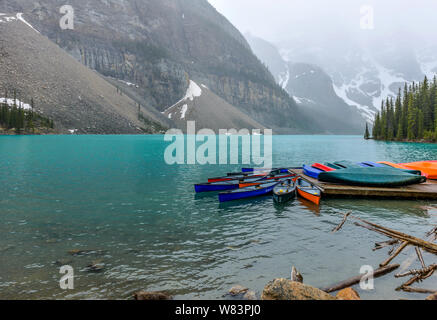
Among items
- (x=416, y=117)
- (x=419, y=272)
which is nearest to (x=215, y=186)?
(x=419, y=272)

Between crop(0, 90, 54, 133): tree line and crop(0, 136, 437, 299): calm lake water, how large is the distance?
121 metres

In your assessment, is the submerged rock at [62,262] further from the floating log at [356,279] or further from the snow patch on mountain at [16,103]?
the snow patch on mountain at [16,103]

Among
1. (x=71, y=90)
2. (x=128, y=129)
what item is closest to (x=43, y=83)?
(x=71, y=90)

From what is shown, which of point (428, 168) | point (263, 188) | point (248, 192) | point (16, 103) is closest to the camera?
point (248, 192)

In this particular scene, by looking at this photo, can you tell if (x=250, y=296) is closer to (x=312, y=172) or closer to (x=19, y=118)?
(x=312, y=172)

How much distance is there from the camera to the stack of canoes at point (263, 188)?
20.0 m

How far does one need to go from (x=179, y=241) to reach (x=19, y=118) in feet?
456

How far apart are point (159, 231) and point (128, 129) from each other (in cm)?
15809

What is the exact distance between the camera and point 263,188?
22.1m

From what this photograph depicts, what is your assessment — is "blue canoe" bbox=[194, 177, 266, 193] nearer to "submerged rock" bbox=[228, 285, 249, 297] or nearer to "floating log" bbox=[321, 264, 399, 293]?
"submerged rock" bbox=[228, 285, 249, 297]

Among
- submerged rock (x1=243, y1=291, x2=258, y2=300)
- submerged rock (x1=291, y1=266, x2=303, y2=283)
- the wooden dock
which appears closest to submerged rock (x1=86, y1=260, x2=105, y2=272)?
submerged rock (x1=243, y1=291, x2=258, y2=300)

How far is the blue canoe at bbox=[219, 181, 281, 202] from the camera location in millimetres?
20250

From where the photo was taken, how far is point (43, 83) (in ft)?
467

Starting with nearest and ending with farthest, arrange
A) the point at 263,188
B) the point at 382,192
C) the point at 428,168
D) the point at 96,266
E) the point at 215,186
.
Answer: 1. the point at 96,266
2. the point at 382,192
3. the point at 263,188
4. the point at 215,186
5. the point at 428,168
